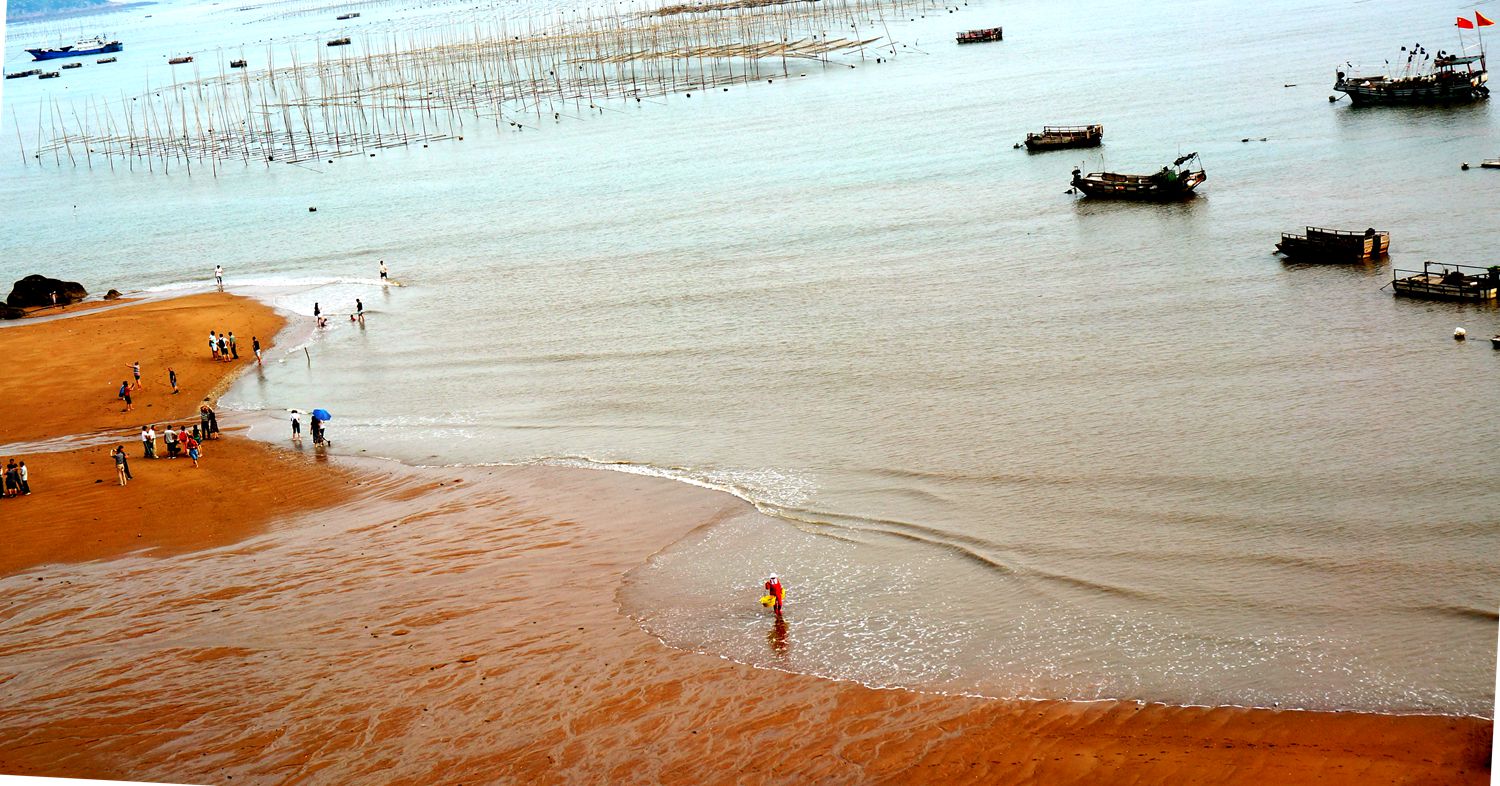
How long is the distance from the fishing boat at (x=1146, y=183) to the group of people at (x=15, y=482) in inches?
1452

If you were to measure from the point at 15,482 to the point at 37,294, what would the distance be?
919 inches

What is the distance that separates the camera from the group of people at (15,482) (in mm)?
24703

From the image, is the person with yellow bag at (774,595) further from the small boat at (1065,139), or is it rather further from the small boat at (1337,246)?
the small boat at (1065,139)

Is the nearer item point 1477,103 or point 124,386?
point 124,386

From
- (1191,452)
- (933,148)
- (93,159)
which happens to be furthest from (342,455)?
(93,159)

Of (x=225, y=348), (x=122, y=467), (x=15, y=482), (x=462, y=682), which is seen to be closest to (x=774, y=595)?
(x=462, y=682)

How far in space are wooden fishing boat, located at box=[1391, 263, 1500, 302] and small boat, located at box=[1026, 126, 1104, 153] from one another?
25.2 m

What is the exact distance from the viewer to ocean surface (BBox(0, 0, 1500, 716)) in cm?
1752

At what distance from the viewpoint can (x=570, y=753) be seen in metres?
14.3

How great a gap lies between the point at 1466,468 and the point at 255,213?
5707 cm

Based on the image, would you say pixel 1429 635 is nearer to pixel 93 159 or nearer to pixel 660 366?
pixel 660 366

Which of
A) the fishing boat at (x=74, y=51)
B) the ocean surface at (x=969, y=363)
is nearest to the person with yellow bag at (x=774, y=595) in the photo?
the ocean surface at (x=969, y=363)

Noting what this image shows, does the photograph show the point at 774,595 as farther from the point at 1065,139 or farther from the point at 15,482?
the point at 1065,139

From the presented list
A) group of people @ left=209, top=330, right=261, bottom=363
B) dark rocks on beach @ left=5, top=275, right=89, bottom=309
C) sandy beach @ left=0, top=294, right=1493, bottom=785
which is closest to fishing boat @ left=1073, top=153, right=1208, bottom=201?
sandy beach @ left=0, top=294, right=1493, bottom=785
